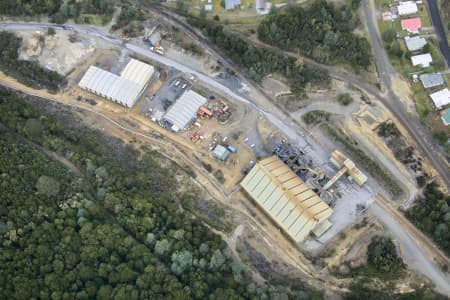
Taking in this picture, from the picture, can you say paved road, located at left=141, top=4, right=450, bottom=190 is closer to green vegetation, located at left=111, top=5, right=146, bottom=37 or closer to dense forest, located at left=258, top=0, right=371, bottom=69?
dense forest, located at left=258, top=0, right=371, bottom=69

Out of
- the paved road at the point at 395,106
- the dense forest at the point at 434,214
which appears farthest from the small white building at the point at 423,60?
the dense forest at the point at 434,214

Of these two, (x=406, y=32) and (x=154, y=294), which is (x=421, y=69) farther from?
(x=154, y=294)

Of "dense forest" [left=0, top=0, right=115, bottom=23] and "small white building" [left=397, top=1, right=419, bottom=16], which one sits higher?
"small white building" [left=397, top=1, right=419, bottom=16]

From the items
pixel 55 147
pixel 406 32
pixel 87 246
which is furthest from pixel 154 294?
pixel 406 32

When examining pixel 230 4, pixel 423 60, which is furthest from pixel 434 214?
pixel 230 4

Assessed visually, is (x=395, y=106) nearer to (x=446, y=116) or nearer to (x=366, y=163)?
(x=446, y=116)

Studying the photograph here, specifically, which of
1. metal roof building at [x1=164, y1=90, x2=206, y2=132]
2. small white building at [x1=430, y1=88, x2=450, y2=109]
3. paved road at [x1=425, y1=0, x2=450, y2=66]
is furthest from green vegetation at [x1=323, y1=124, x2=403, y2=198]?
paved road at [x1=425, y1=0, x2=450, y2=66]

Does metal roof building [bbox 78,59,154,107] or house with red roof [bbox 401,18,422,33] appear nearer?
metal roof building [bbox 78,59,154,107]

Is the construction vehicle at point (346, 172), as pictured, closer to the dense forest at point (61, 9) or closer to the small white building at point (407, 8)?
the small white building at point (407, 8)
